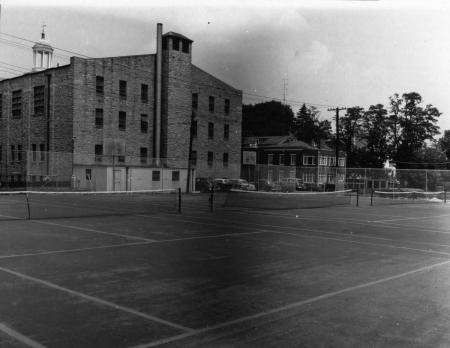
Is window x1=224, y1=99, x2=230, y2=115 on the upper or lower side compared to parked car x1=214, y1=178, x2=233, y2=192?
upper

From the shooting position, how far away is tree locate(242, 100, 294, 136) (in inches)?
3829

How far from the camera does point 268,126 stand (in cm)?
10175

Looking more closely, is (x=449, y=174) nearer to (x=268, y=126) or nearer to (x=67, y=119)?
(x=67, y=119)

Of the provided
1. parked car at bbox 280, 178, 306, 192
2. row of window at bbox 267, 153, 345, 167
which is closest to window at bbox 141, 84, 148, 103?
parked car at bbox 280, 178, 306, 192

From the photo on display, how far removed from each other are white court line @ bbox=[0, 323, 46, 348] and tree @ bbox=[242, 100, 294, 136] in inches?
3552

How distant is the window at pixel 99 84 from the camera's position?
48.7m

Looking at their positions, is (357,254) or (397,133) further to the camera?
(397,133)

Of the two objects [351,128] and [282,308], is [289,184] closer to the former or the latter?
[282,308]

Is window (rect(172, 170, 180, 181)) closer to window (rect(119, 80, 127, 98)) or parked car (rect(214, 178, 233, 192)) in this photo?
parked car (rect(214, 178, 233, 192))

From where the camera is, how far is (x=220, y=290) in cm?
729

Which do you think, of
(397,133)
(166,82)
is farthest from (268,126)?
(166,82)

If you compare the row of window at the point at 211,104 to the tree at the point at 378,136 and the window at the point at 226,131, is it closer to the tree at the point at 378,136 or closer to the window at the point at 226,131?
the window at the point at 226,131

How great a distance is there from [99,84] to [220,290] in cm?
4470

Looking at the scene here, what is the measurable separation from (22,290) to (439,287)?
627 cm
